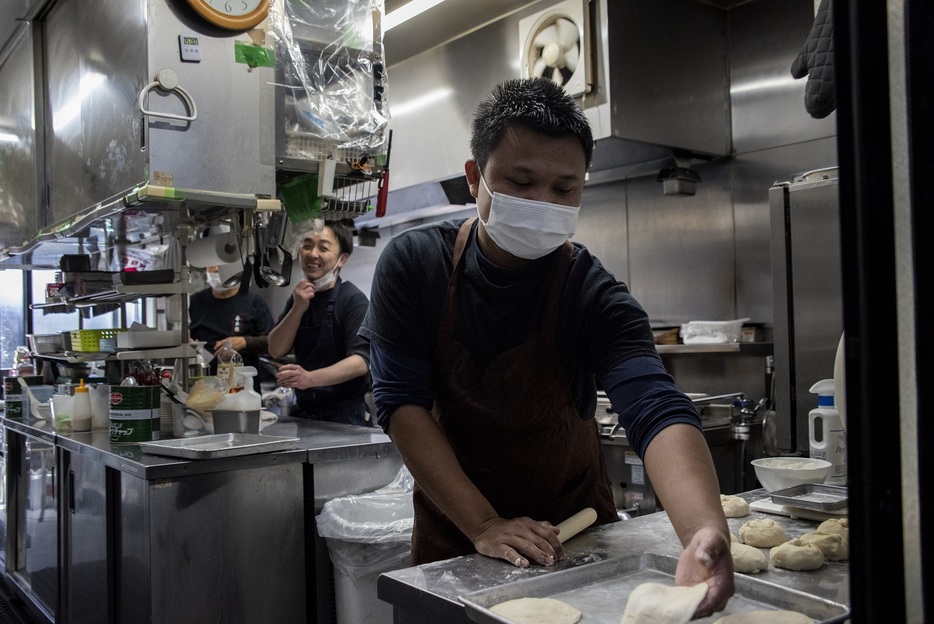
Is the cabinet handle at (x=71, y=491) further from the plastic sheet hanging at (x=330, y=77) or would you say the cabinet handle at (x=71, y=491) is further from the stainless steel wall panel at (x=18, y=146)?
the stainless steel wall panel at (x=18, y=146)

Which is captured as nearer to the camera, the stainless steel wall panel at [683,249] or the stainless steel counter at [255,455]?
the stainless steel counter at [255,455]

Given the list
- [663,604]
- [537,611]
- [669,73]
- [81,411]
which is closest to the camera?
[663,604]

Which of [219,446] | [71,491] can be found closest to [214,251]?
[219,446]

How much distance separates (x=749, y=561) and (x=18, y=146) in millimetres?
4589

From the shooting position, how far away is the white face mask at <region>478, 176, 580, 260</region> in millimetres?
1523

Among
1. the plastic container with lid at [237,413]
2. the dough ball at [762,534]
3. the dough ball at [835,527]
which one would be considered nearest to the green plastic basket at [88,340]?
the plastic container with lid at [237,413]

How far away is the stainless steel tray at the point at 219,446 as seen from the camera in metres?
2.36

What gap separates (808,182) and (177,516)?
2519mm

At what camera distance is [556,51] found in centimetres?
389

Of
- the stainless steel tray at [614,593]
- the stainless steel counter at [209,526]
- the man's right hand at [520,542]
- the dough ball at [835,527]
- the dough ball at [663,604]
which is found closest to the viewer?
the dough ball at [663,604]

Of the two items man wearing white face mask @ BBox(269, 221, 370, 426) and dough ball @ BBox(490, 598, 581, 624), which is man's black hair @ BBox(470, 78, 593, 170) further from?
man wearing white face mask @ BBox(269, 221, 370, 426)

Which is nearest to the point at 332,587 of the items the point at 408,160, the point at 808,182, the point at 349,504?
the point at 349,504

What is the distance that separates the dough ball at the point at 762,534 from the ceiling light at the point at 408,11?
130 inches

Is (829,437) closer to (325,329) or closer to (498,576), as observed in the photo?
(498,576)
